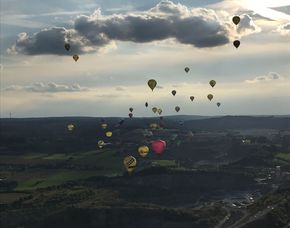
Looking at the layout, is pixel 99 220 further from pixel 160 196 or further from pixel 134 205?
pixel 160 196

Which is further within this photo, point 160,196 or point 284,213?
point 160,196

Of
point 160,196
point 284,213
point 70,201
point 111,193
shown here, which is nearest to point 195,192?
point 160,196

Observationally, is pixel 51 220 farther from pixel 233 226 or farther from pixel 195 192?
pixel 195 192

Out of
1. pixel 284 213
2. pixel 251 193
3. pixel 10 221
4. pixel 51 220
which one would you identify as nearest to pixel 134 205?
pixel 51 220

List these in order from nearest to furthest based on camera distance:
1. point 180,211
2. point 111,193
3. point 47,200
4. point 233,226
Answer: point 233,226
point 180,211
point 47,200
point 111,193

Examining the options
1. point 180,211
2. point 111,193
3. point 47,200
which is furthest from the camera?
point 111,193

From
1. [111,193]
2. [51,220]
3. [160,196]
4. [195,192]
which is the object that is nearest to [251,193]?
[195,192]

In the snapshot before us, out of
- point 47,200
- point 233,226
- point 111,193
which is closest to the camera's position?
point 233,226

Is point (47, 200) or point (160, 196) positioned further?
point (160, 196)

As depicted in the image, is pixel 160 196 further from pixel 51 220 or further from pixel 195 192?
pixel 51 220
